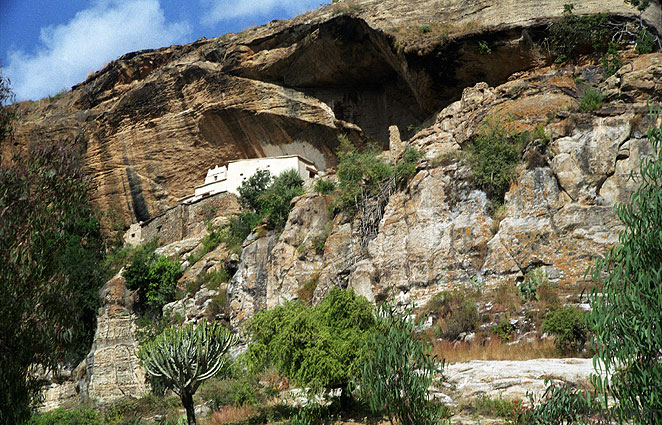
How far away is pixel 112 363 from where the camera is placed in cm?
2517

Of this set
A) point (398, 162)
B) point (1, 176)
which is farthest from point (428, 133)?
point (1, 176)

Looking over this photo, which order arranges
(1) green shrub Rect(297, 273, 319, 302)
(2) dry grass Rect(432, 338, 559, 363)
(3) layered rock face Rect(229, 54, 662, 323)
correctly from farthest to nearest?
(1) green shrub Rect(297, 273, 319, 302) → (3) layered rock face Rect(229, 54, 662, 323) → (2) dry grass Rect(432, 338, 559, 363)

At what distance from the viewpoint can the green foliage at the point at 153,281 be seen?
27922 mm

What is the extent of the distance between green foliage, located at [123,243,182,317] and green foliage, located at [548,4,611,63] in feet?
60.9

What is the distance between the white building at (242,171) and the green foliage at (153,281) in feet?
22.6

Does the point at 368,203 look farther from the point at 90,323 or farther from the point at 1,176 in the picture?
the point at 90,323

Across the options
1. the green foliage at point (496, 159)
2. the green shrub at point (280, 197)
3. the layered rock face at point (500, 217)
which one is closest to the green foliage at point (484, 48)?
the layered rock face at point (500, 217)

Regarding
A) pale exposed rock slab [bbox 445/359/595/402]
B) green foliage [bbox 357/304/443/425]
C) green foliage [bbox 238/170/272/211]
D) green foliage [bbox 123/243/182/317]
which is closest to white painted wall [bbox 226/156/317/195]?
green foliage [bbox 238/170/272/211]

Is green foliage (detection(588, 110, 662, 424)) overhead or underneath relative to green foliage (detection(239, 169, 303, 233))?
underneath

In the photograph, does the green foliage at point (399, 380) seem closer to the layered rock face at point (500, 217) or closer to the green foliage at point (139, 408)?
the layered rock face at point (500, 217)

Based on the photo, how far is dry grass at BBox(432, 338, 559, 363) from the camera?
14.8m

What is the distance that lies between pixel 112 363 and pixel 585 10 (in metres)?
23.2

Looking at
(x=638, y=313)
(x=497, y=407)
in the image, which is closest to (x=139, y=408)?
(x=497, y=407)

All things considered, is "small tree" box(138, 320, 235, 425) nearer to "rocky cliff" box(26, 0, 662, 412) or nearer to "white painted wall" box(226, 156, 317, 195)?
"rocky cliff" box(26, 0, 662, 412)
